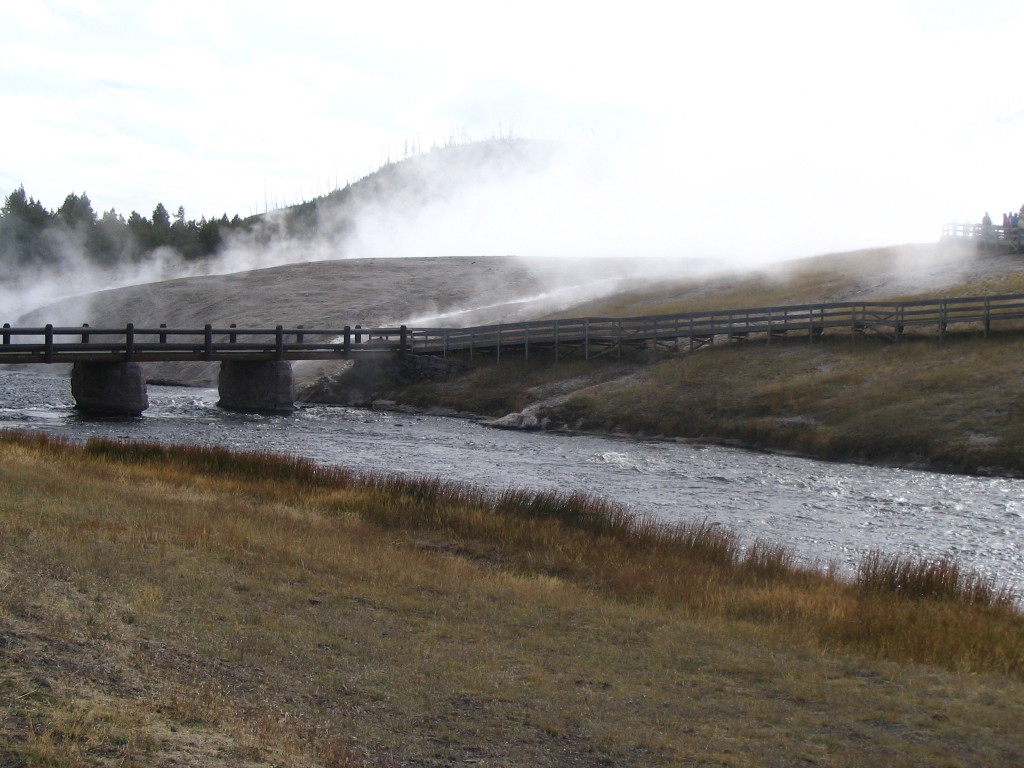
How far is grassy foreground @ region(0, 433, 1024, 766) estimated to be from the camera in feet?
28.7

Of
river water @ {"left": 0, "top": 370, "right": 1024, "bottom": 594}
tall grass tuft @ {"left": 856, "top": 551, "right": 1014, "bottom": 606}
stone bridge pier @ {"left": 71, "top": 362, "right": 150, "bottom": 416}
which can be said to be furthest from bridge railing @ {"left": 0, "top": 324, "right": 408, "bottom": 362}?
tall grass tuft @ {"left": 856, "top": 551, "right": 1014, "bottom": 606}

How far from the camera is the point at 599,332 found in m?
54.8

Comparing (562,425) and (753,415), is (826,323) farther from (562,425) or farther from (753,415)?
(562,425)

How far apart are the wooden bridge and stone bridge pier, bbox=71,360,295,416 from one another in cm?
5

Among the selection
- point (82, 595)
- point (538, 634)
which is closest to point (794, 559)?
point (538, 634)

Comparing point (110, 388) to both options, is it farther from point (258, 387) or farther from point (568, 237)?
point (568, 237)

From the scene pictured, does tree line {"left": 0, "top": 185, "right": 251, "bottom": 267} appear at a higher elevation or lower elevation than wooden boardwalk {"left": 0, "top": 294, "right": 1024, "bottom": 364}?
higher

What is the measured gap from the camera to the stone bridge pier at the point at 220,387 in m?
47.6

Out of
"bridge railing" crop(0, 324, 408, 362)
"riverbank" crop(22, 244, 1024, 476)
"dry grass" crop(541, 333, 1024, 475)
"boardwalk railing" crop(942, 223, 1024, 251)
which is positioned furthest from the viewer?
"boardwalk railing" crop(942, 223, 1024, 251)

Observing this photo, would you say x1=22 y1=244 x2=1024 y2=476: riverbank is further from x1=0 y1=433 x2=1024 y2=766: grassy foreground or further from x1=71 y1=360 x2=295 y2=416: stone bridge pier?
x1=0 y1=433 x2=1024 y2=766: grassy foreground

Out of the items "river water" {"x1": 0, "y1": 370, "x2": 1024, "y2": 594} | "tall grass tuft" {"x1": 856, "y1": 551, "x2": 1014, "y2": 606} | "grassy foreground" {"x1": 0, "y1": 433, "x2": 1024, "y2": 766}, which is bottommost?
"river water" {"x1": 0, "y1": 370, "x2": 1024, "y2": 594}

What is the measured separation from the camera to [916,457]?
34.7 meters

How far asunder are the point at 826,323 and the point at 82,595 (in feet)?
140

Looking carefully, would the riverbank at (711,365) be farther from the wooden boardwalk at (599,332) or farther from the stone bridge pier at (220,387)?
the stone bridge pier at (220,387)
